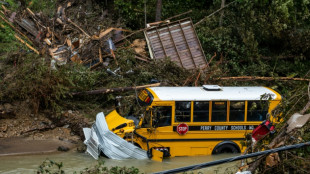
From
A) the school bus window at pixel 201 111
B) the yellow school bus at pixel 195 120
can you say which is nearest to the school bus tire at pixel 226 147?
the yellow school bus at pixel 195 120

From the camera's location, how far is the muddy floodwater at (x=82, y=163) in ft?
32.2

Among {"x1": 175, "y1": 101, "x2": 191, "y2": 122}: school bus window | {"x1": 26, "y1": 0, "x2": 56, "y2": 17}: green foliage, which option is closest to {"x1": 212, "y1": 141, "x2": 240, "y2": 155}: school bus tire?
{"x1": 175, "y1": 101, "x2": 191, "y2": 122}: school bus window

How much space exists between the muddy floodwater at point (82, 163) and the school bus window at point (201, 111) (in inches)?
42.4

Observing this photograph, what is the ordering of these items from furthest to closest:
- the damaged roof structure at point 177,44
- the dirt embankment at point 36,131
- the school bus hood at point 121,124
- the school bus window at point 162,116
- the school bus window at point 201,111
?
1. the damaged roof structure at point 177,44
2. the dirt embankment at point 36,131
3. the school bus window at point 201,111
4. the school bus hood at point 121,124
5. the school bus window at point 162,116

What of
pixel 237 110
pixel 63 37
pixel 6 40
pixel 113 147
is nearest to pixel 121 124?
pixel 113 147

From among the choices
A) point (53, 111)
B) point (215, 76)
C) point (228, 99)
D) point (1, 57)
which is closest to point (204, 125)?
point (228, 99)

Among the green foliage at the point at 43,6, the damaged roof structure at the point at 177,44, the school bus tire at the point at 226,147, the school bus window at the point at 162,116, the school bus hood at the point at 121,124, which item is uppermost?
the green foliage at the point at 43,6

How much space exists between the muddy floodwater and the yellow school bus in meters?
0.22

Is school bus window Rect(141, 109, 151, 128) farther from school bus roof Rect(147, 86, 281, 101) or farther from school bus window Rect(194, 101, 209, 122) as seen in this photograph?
school bus window Rect(194, 101, 209, 122)

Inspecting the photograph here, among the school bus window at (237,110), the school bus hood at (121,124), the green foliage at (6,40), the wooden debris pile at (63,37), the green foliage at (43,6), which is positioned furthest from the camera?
the green foliage at (43,6)

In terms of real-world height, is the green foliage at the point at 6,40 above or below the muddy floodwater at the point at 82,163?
above

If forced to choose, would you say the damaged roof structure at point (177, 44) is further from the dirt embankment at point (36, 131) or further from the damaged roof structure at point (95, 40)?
the dirt embankment at point (36, 131)

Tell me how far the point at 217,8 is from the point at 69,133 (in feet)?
33.1

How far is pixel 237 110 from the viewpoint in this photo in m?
10.6
